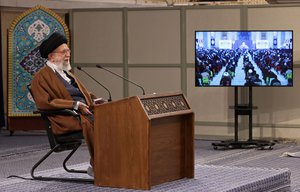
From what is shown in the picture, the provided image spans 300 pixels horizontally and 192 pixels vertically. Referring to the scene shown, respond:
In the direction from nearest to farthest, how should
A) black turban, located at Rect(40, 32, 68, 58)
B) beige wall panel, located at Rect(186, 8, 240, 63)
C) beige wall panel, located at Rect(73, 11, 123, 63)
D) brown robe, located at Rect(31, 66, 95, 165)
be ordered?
brown robe, located at Rect(31, 66, 95, 165) → black turban, located at Rect(40, 32, 68, 58) → beige wall panel, located at Rect(186, 8, 240, 63) → beige wall panel, located at Rect(73, 11, 123, 63)

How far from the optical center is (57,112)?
608 cm

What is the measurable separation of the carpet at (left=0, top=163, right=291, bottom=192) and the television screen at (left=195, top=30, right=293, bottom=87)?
3.13 m

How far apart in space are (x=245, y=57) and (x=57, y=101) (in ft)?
13.3

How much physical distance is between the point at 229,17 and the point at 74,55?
87.0 inches

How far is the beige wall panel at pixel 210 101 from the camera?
10617 mm

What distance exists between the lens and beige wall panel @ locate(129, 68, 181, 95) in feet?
35.4

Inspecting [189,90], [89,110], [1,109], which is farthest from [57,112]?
[1,109]

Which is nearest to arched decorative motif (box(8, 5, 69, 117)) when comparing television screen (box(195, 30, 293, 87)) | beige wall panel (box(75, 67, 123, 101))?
beige wall panel (box(75, 67, 123, 101))

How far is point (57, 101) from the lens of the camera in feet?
19.8

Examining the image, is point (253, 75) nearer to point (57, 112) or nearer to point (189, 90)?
point (189, 90)

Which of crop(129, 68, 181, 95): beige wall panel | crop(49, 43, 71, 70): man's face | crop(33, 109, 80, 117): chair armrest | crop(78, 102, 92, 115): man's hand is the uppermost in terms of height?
crop(49, 43, 71, 70): man's face

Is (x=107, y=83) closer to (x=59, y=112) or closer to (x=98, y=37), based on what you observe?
(x=98, y=37)

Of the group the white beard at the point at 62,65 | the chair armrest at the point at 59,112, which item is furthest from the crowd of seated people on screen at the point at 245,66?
the chair armrest at the point at 59,112

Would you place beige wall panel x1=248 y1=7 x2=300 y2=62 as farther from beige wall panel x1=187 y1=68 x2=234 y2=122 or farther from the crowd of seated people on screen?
beige wall panel x1=187 y1=68 x2=234 y2=122
